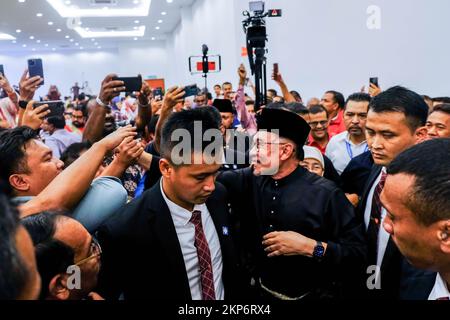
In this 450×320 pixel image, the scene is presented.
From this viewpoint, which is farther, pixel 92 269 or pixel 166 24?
pixel 166 24

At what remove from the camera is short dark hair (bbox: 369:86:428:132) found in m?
1.71

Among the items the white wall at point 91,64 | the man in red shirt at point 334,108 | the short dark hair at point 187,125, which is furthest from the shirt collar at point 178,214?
the white wall at point 91,64

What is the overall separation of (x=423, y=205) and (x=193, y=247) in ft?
2.57

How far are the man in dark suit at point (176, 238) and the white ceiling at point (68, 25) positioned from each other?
1160 cm

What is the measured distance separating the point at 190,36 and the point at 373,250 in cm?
1250

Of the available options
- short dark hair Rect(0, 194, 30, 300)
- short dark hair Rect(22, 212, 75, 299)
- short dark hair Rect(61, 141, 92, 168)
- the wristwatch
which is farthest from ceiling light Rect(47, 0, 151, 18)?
short dark hair Rect(0, 194, 30, 300)

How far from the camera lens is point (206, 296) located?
4.46 ft

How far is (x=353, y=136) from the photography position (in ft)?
8.96

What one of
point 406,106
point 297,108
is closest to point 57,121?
point 297,108

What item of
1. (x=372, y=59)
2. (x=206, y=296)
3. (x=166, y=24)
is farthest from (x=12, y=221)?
(x=166, y=24)

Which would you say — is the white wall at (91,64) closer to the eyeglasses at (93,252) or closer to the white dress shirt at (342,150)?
the white dress shirt at (342,150)

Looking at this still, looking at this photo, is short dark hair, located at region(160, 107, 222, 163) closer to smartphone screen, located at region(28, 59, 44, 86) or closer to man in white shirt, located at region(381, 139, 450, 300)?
man in white shirt, located at region(381, 139, 450, 300)

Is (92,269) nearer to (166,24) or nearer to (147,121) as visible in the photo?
(147,121)

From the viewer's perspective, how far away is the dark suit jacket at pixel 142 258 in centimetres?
129
